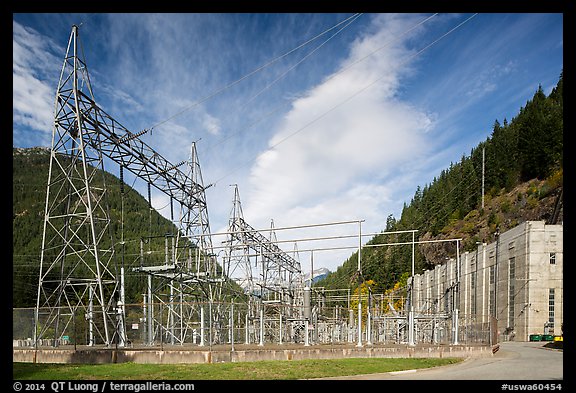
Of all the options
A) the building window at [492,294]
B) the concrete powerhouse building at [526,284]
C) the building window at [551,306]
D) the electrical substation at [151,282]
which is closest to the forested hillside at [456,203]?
the building window at [492,294]

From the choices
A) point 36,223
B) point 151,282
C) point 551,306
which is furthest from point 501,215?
point 36,223

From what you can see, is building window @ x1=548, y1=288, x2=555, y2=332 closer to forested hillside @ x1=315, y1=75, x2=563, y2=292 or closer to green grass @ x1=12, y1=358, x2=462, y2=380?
forested hillside @ x1=315, y1=75, x2=563, y2=292

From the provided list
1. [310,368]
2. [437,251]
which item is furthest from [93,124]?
[437,251]

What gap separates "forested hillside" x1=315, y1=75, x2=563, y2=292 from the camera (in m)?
77.8

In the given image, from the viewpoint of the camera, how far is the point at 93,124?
21.5m

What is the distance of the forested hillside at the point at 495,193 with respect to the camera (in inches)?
3063

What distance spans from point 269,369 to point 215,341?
39.6ft

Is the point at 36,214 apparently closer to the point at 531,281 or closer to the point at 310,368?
the point at 531,281

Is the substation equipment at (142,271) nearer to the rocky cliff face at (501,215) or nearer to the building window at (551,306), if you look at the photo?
the building window at (551,306)

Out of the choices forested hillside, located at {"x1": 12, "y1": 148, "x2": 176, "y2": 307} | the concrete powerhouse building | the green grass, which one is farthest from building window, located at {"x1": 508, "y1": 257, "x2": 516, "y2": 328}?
forested hillside, located at {"x1": 12, "y1": 148, "x2": 176, "y2": 307}

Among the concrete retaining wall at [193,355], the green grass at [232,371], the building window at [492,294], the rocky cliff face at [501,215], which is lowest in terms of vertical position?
the building window at [492,294]

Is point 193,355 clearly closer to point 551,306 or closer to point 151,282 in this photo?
point 151,282

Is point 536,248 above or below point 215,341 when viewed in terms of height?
above

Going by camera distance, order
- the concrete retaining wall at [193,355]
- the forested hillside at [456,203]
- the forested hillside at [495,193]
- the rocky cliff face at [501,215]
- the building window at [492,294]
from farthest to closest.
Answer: the forested hillside at [495,193] → the forested hillside at [456,203] → the rocky cliff face at [501,215] → the building window at [492,294] → the concrete retaining wall at [193,355]
